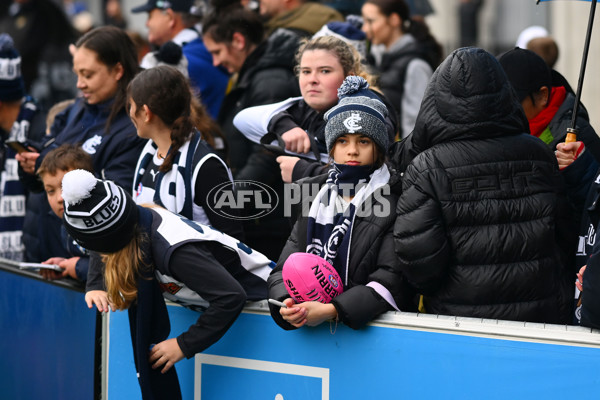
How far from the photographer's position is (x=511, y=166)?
352 cm

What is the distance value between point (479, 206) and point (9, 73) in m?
4.25

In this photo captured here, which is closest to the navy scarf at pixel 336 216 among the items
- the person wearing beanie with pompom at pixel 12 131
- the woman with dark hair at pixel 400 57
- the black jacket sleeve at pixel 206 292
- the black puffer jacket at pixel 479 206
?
the black puffer jacket at pixel 479 206

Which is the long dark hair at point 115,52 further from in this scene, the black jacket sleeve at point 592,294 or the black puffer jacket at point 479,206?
the black jacket sleeve at point 592,294

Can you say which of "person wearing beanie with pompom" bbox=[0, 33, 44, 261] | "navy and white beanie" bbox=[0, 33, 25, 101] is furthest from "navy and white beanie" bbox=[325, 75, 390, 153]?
"navy and white beanie" bbox=[0, 33, 25, 101]

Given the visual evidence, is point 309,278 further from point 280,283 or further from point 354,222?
point 354,222

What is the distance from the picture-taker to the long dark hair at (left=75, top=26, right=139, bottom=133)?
5320mm

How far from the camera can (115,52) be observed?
5379 millimetres

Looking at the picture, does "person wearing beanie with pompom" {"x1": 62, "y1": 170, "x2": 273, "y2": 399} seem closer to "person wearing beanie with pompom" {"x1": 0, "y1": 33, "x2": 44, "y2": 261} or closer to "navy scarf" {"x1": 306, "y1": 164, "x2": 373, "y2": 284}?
"navy scarf" {"x1": 306, "y1": 164, "x2": 373, "y2": 284}

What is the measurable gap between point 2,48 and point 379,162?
366 cm

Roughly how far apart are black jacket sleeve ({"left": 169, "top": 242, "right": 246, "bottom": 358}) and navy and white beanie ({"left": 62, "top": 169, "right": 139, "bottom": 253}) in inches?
10.4

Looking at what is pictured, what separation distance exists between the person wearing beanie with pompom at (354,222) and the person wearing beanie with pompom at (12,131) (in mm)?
3227

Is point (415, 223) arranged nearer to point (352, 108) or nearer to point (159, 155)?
point (352, 108)

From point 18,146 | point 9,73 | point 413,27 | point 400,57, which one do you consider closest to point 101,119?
point 18,146

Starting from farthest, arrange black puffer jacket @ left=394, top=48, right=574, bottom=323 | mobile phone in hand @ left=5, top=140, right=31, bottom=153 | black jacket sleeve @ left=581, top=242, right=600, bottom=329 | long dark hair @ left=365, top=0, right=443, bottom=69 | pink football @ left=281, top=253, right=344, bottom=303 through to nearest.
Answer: long dark hair @ left=365, top=0, right=443, bottom=69
mobile phone in hand @ left=5, top=140, right=31, bottom=153
pink football @ left=281, top=253, right=344, bottom=303
black puffer jacket @ left=394, top=48, right=574, bottom=323
black jacket sleeve @ left=581, top=242, right=600, bottom=329
